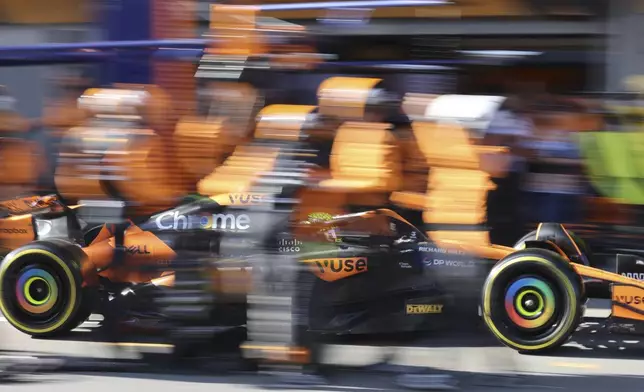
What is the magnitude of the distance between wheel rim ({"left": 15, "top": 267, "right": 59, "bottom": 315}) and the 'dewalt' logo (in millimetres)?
1734

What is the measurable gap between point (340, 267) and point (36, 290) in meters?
1.98

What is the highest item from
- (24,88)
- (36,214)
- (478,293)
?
(24,88)

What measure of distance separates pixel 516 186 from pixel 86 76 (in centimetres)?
265

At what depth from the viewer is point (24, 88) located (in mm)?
5727

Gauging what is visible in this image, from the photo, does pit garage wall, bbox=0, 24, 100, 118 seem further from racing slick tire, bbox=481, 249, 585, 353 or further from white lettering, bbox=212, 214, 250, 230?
racing slick tire, bbox=481, 249, 585, 353

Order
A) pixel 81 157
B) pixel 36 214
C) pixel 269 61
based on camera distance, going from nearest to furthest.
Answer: pixel 269 61 < pixel 81 157 < pixel 36 214

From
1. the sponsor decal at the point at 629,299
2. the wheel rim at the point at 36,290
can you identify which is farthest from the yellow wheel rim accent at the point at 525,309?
the wheel rim at the point at 36,290

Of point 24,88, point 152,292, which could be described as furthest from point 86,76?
point 152,292

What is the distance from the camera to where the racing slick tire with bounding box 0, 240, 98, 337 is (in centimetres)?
585

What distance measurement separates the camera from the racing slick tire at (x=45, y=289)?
5852 millimetres

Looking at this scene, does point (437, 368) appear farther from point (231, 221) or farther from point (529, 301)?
point (231, 221)

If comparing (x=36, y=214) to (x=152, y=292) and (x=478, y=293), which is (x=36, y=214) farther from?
(x=478, y=293)

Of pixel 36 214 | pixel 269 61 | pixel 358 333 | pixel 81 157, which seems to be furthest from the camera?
pixel 36 214

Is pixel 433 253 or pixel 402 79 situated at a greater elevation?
pixel 402 79
